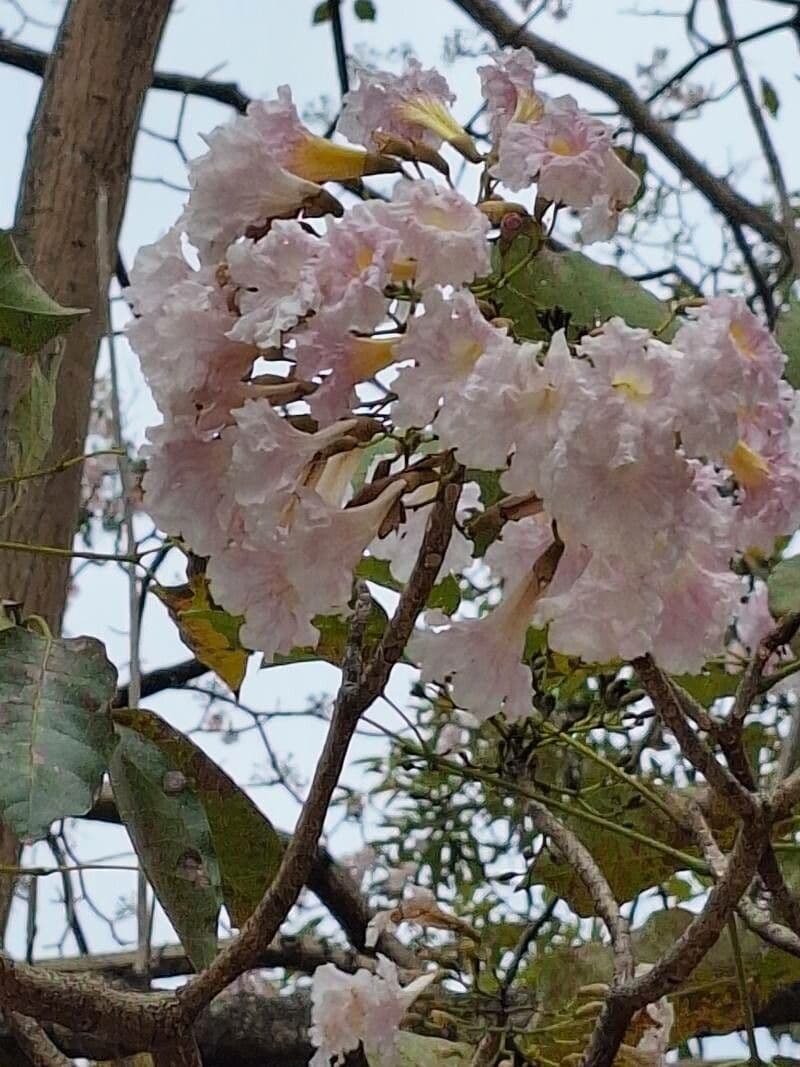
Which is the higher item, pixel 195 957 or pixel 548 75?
pixel 548 75

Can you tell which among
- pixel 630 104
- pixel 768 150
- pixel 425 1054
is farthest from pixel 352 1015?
pixel 630 104

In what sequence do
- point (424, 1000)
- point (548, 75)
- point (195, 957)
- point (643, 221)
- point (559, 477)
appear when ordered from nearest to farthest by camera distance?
point (559, 477), point (195, 957), point (424, 1000), point (548, 75), point (643, 221)

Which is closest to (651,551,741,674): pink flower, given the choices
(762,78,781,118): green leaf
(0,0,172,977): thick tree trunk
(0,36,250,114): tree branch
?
(0,0,172,977): thick tree trunk

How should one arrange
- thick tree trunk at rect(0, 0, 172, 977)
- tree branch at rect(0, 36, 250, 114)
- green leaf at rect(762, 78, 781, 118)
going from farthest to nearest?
tree branch at rect(0, 36, 250, 114) → green leaf at rect(762, 78, 781, 118) → thick tree trunk at rect(0, 0, 172, 977)

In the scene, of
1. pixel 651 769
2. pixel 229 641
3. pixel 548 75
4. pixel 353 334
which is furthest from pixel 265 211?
pixel 548 75

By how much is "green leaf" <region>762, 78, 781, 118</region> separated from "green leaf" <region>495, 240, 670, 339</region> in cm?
60

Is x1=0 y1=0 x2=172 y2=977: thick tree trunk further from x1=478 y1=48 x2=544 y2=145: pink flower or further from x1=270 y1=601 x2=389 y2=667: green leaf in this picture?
x1=478 y1=48 x2=544 y2=145: pink flower

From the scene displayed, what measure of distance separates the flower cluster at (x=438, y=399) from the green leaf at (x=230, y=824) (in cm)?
14

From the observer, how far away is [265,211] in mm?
331

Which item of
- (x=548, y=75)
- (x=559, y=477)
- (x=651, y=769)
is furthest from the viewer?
(x=548, y=75)

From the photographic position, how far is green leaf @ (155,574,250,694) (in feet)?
1.56

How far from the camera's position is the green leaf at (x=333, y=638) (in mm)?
470

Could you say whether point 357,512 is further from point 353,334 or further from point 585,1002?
point 585,1002

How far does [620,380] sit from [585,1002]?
351mm
